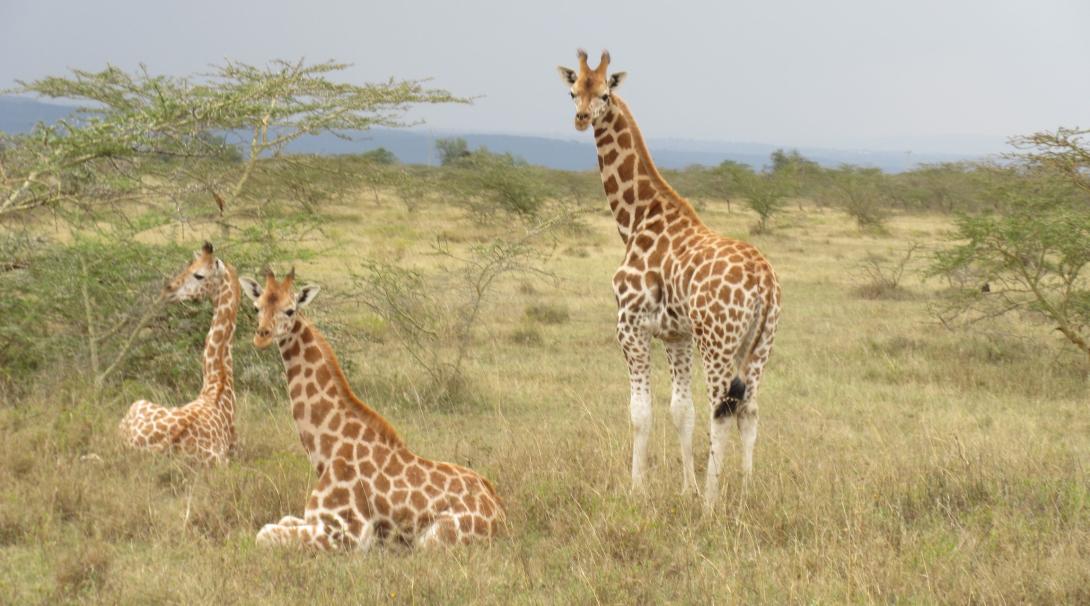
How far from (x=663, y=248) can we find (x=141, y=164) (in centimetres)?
460

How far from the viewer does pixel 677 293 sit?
222 inches

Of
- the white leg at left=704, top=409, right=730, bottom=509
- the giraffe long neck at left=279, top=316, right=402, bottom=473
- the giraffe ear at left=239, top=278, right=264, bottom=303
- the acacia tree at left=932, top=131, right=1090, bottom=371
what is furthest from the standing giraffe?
the acacia tree at left=932, top=131, right=1090, bottom=371

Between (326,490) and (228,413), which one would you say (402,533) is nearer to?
(326,490)

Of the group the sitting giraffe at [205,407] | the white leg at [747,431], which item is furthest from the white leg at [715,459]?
the sitting giraffe at [205,407]

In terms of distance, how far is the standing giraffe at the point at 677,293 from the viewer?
5340 millimetres

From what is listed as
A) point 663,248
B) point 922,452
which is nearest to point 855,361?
point 922,452

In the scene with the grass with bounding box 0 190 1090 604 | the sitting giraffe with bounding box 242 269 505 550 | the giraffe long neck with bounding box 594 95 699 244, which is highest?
the giraffe long neck with bounding box 594 95 699 244

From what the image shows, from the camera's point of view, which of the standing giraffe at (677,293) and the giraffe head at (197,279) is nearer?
the standing giraffe at (677,293)

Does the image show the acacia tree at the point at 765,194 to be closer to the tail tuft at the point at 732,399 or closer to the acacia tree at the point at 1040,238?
the acacia tree at the point at 1040,238

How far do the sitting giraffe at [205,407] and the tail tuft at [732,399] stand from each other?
317 cm

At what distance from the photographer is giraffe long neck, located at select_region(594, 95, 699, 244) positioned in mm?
6125

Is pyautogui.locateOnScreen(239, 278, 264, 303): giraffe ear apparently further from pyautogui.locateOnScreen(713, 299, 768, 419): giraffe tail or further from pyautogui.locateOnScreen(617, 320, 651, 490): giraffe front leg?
pyautogui.locateOnScreen(713, 299, 768, 419): giraffe tail

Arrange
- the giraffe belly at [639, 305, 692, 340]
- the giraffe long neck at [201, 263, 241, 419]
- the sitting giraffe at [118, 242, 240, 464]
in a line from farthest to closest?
the giraffe long neck at [201, 263, 241, 419] → the sitting giraffe at [118, 242, 240, 464] → the giraffe belly at [639, 305, 692, 340]

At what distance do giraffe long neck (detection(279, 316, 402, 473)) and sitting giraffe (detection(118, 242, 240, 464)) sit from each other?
1550mm
